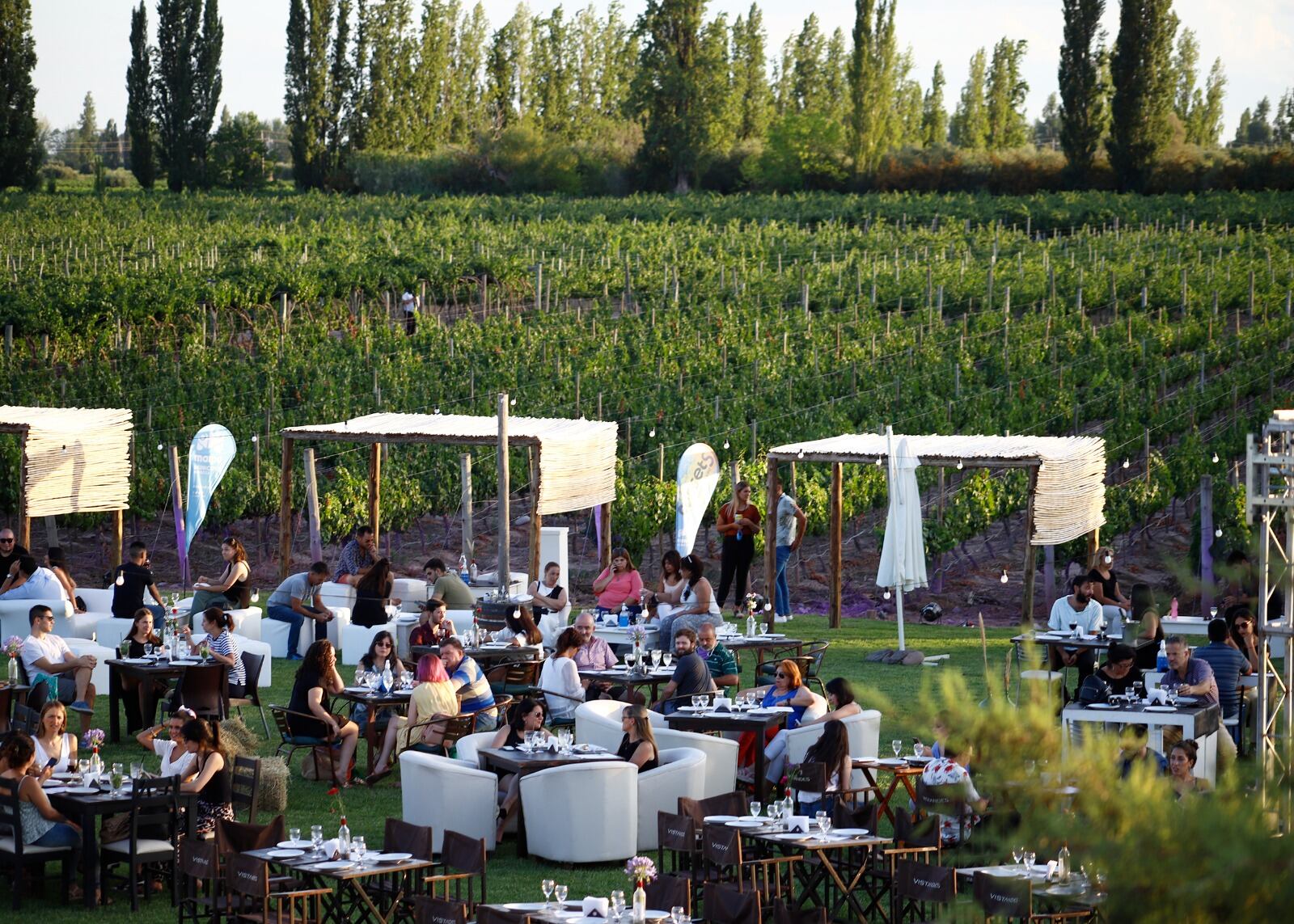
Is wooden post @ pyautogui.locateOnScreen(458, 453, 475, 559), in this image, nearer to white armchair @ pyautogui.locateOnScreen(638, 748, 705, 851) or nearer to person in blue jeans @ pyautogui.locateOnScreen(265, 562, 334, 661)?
person in blue jeans @ pyautogui.locateOnScreen(265, 562, 334, 661)

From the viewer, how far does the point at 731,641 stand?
43.6 feet

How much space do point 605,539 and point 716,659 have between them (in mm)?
6276

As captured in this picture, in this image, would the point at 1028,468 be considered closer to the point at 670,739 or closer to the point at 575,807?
the point at 670,739

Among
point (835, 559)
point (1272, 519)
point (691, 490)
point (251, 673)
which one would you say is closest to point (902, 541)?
point (835, 559)

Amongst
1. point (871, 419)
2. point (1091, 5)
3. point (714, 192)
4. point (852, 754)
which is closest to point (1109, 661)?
point (852, 754)

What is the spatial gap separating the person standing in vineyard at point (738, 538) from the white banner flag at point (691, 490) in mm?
391

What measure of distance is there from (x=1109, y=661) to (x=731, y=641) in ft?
10.8

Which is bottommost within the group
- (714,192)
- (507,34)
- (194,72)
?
(714,192)

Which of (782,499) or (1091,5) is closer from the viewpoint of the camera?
(782,499)

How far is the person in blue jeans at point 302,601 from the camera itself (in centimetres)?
1413

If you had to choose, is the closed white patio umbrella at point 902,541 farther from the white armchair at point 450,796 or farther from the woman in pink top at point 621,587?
the white armchair at point 450,796

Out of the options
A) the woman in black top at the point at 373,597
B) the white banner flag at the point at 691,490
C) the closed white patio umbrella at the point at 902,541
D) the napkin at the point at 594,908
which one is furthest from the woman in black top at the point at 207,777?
the white banner flag at the point at 691,490

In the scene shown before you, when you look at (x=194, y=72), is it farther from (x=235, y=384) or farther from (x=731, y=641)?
(x=731, y=641)

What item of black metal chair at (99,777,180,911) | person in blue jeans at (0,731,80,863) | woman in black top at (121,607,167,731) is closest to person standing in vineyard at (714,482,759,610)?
woman in black top at (121,607,167,731)
